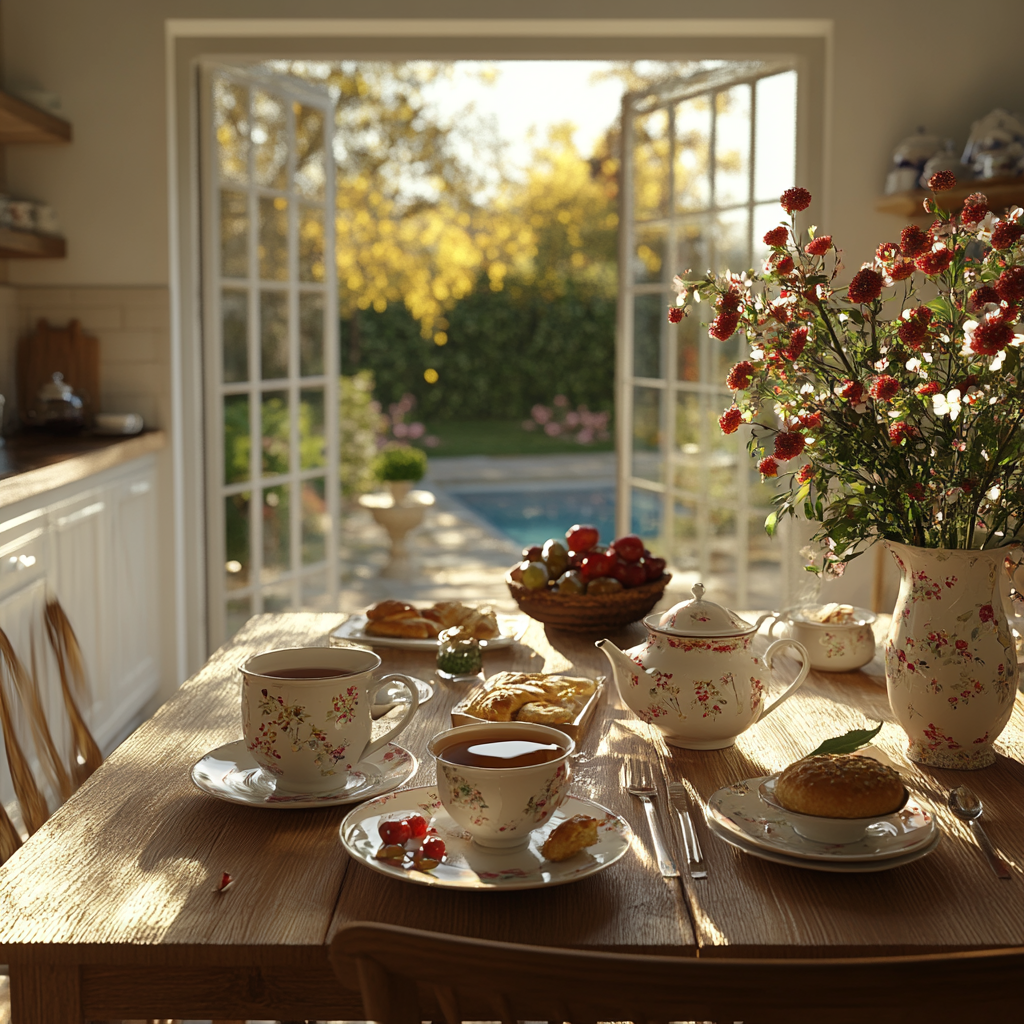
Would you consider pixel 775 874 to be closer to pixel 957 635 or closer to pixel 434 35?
pixel 957 635

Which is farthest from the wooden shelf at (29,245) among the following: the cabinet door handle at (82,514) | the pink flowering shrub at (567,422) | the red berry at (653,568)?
the pink flowering shrub at (567,422)

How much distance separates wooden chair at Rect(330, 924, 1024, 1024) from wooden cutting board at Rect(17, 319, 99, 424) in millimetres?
3486

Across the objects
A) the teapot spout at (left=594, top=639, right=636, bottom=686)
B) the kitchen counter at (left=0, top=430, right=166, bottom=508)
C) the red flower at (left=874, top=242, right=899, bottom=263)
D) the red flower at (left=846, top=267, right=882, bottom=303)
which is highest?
the red flower at (left=874, top=242, right=899, bottom=263)

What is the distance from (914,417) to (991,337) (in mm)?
169

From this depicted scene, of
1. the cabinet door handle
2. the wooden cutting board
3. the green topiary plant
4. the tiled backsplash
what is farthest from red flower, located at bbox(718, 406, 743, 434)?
the green topiary plant

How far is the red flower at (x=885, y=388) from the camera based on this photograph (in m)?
1.10

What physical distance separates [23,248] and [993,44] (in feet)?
10.5

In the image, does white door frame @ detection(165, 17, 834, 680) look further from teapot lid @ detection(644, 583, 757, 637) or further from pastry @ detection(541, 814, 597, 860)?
pastry @ detection(541, 814, 597, 860)

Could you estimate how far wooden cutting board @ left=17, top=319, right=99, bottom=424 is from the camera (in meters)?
3.77

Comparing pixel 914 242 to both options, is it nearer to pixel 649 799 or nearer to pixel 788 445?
pixel 788 445

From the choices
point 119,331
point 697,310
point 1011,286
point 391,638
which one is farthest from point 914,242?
point 119,331

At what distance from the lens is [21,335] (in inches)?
149

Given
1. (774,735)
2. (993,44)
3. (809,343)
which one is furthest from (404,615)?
(993,44)

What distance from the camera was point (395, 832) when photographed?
1.00m
